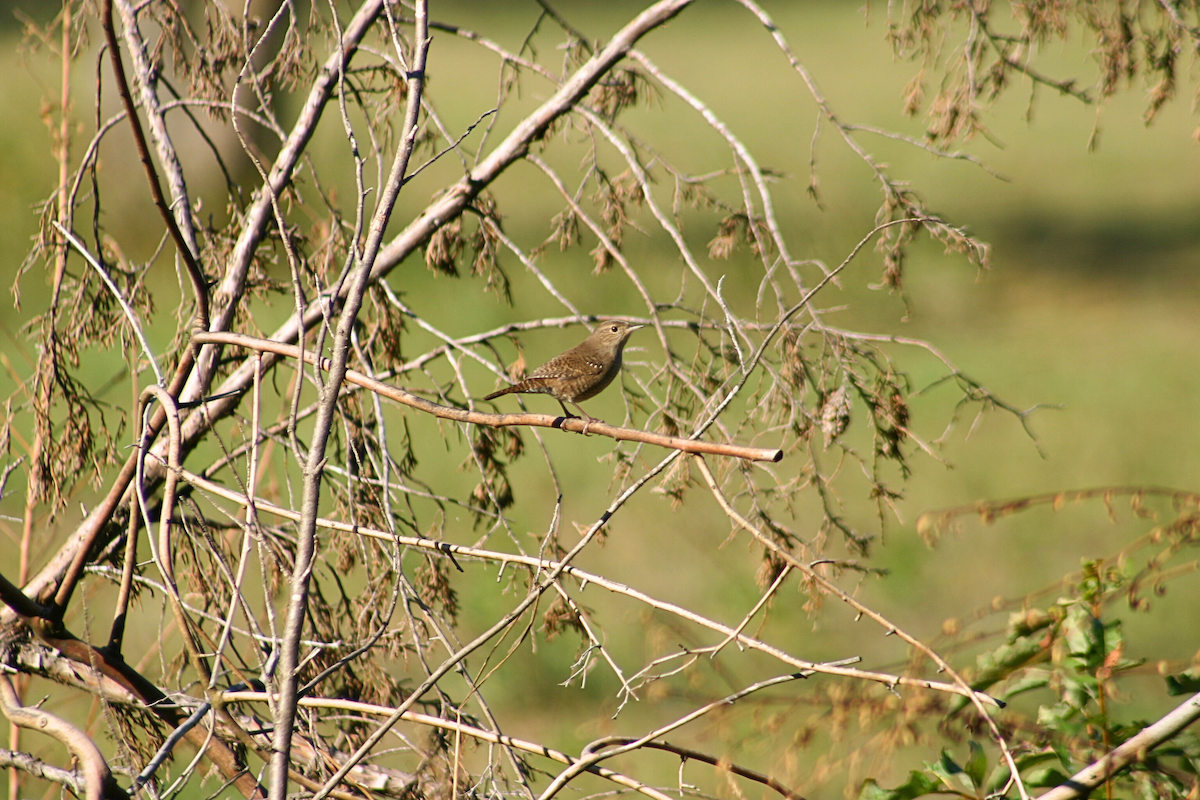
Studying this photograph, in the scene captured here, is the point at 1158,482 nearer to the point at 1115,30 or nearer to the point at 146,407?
the point at 1115,30

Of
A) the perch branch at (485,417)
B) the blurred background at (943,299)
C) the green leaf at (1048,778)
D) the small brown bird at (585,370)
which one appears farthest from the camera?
the blurred background at (943,299)

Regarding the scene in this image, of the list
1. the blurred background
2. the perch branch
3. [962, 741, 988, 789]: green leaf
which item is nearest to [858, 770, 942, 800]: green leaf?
[962, 741, 988, 789]: green leaf

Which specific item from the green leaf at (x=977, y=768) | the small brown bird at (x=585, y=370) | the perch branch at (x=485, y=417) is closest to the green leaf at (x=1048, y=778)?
the green leaf at (x=977, y=768)

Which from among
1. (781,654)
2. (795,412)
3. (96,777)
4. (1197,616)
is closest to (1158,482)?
(1197,616)

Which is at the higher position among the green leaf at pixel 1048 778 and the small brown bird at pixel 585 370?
the small brown bird at pixel 585 370

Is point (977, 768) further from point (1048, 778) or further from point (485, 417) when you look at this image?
point (485, 417)

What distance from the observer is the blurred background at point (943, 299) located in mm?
8242

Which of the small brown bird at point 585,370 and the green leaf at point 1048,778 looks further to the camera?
the small brown bird at point 585,370

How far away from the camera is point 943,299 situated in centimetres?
1634

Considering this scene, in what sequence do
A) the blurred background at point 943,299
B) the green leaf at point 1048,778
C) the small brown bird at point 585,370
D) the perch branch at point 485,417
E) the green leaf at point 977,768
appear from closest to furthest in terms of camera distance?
1. the perch branch at point 485,417
2. the green leaf at point 977,768
3. the green leaf at point 1048,778
4. the small brown bird at point 585,370
5. the blurred background at point 943,299

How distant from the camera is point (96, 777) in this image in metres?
1.61

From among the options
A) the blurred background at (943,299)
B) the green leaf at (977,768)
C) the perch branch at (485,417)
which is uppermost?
the blurred background at (943,299)

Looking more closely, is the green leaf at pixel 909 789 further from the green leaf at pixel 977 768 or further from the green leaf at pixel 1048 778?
the green leaf at pixel 1048 778

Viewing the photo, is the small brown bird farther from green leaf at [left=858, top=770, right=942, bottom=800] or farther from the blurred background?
green leaf at [left=858, top=770, right=942, bottom=800]
